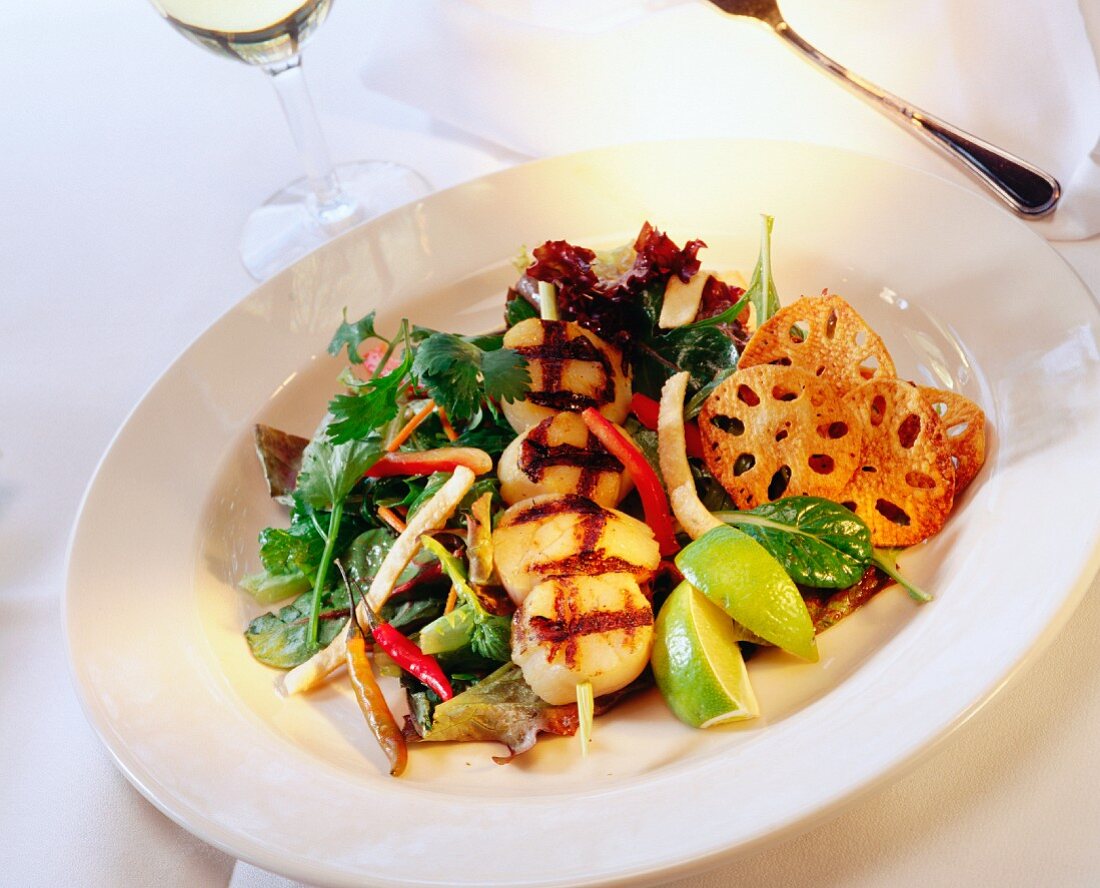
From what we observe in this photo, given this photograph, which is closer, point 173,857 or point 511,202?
point 173,857

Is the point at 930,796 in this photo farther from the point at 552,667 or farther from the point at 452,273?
the point at 452,273

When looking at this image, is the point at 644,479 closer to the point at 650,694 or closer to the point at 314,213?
the point at 650,694

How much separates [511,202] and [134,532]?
120cm

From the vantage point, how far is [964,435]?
1801 millimetres


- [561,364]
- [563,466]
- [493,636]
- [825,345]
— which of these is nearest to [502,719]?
[493,636]

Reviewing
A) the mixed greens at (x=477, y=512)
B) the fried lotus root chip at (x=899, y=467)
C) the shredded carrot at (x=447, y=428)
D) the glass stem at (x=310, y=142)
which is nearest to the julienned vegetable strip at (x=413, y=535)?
the mixed greens at (x=477, y=512)

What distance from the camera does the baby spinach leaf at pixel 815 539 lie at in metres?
1.68

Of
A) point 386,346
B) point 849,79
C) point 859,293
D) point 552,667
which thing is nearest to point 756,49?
point 849,79

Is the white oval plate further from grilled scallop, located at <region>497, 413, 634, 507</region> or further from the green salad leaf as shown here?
grilled scallop, located at <region>497, 413, 634, 507</region>

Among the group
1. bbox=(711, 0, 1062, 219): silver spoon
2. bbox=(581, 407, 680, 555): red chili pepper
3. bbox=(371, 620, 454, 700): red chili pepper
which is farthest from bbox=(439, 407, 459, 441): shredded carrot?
bbox=(711, 0, 1062, 219): silver spoon

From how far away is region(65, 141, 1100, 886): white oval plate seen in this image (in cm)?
138

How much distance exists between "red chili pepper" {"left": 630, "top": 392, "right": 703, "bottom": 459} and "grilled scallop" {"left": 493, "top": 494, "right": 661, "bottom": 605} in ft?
0.86

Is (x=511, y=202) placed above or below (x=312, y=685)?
above

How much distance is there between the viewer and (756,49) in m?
3.05
